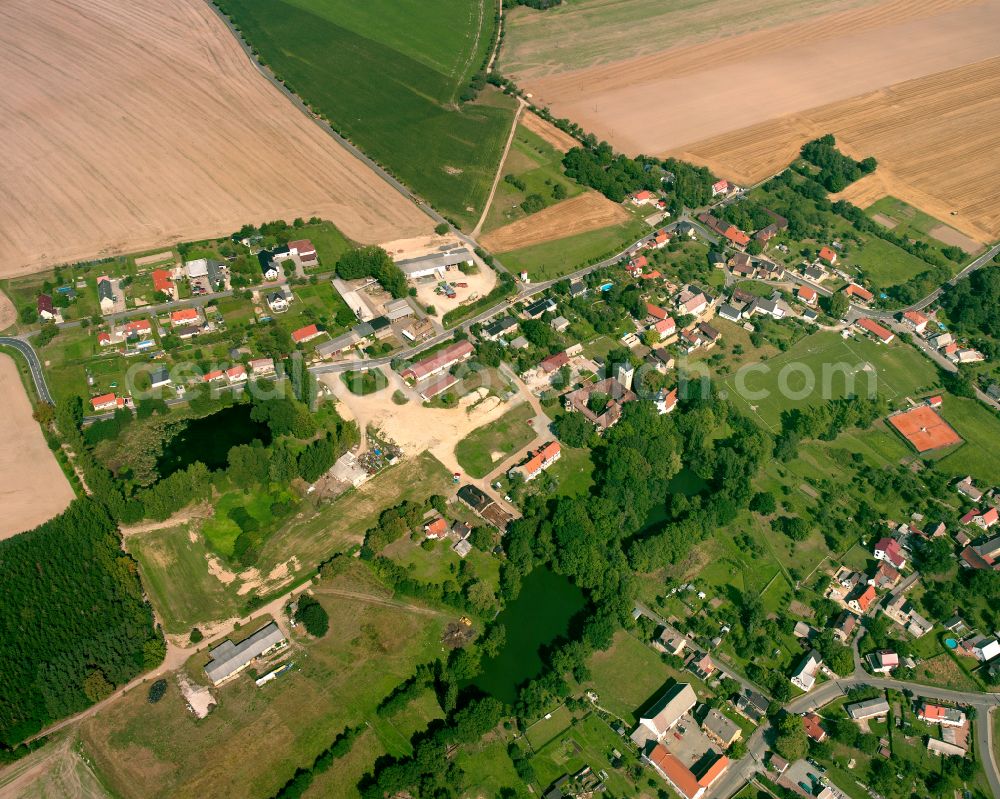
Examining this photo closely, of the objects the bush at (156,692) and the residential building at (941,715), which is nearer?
the residential building at (941,715)

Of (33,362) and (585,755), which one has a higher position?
(33,362)

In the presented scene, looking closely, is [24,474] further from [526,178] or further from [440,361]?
[526,178]

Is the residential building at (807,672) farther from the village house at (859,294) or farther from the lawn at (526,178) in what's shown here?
the lawn at (526,178)

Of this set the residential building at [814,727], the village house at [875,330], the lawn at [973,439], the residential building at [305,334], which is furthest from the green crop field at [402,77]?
the residential building at [814,727]

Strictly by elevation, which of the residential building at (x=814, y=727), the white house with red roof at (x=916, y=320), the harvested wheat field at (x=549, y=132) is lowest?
the residential building at (x=814, y=727)

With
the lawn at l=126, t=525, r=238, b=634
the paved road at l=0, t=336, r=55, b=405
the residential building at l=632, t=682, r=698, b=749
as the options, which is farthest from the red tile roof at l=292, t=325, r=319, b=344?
the residential building at l=632, t=682, r=698, b=749

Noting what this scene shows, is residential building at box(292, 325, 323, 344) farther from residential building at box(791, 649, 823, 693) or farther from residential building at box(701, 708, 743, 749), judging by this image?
residential building at box(791, 649, 823, 693)

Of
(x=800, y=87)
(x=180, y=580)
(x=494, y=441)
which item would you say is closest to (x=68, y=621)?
(x=180, y=580)
